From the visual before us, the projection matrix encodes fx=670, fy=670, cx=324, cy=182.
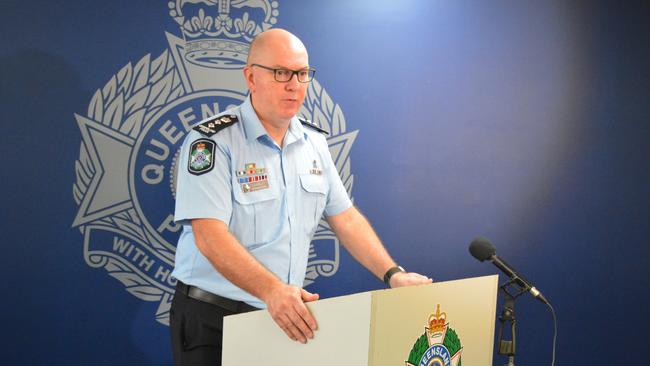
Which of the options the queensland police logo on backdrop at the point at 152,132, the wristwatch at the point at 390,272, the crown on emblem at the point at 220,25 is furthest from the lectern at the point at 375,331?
the crown on emblem at the point at 220,25

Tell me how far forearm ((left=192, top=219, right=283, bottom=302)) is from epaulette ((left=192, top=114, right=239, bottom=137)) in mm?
310

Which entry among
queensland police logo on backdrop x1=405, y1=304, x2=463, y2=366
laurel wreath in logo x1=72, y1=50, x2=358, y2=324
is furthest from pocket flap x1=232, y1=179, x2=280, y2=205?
laurel wreath in logo x1=72, y1=50, x2=358, y2=324

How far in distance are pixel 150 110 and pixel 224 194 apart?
3.12 feet

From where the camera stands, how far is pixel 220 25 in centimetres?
289

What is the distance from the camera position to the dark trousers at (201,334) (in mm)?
2164

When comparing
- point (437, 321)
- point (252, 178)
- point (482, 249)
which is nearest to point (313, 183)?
point (252, 178)

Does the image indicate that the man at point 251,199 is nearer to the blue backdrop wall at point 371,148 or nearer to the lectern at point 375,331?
the lectern at point 375,331

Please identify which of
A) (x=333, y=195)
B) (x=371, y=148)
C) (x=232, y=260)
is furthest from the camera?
(x=371, y=148)

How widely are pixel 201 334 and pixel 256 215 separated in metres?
0.42

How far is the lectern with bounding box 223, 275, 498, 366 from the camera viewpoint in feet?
4.93

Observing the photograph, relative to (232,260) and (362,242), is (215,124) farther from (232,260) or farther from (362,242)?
(362,242)

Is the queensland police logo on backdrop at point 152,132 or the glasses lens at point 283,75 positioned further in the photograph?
the queensland police logo on backdrop at point 152,132

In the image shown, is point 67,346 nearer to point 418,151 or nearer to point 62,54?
point 62,54

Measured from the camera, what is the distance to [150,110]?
284cm
